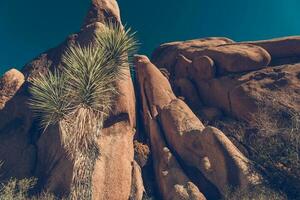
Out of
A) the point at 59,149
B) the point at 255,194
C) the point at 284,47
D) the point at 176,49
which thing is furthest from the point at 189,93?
the point at 255,194

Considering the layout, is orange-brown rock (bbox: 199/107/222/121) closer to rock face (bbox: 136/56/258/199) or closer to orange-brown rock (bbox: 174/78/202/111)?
orange-brown rock (bbox: 174/78/202/111)

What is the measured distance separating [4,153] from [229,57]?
1606cm

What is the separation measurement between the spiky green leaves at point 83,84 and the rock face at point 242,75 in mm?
8911

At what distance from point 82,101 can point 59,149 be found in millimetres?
4861

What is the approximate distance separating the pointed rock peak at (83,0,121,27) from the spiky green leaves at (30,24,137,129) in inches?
318

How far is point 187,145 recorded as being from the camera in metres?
15.5

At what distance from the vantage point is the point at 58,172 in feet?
47.4

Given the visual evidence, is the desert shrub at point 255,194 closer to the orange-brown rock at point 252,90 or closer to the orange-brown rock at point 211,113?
the orange-brown rock at point 252,90

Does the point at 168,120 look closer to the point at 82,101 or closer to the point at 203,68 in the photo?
the point at 82,101

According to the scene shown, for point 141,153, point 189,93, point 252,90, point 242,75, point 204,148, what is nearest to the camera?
point 204,148

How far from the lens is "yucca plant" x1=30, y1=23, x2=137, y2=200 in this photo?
1077cm

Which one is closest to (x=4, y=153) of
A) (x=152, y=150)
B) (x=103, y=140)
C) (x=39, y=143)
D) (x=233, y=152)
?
(x=39, y=143)

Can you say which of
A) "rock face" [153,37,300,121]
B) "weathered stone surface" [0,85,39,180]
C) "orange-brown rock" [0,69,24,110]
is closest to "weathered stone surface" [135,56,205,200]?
"rock face" [153,37,300,121]

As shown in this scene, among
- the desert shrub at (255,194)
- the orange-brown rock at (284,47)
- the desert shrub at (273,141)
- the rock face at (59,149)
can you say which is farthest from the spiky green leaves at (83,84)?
the orange-brown rock at (284,47)
